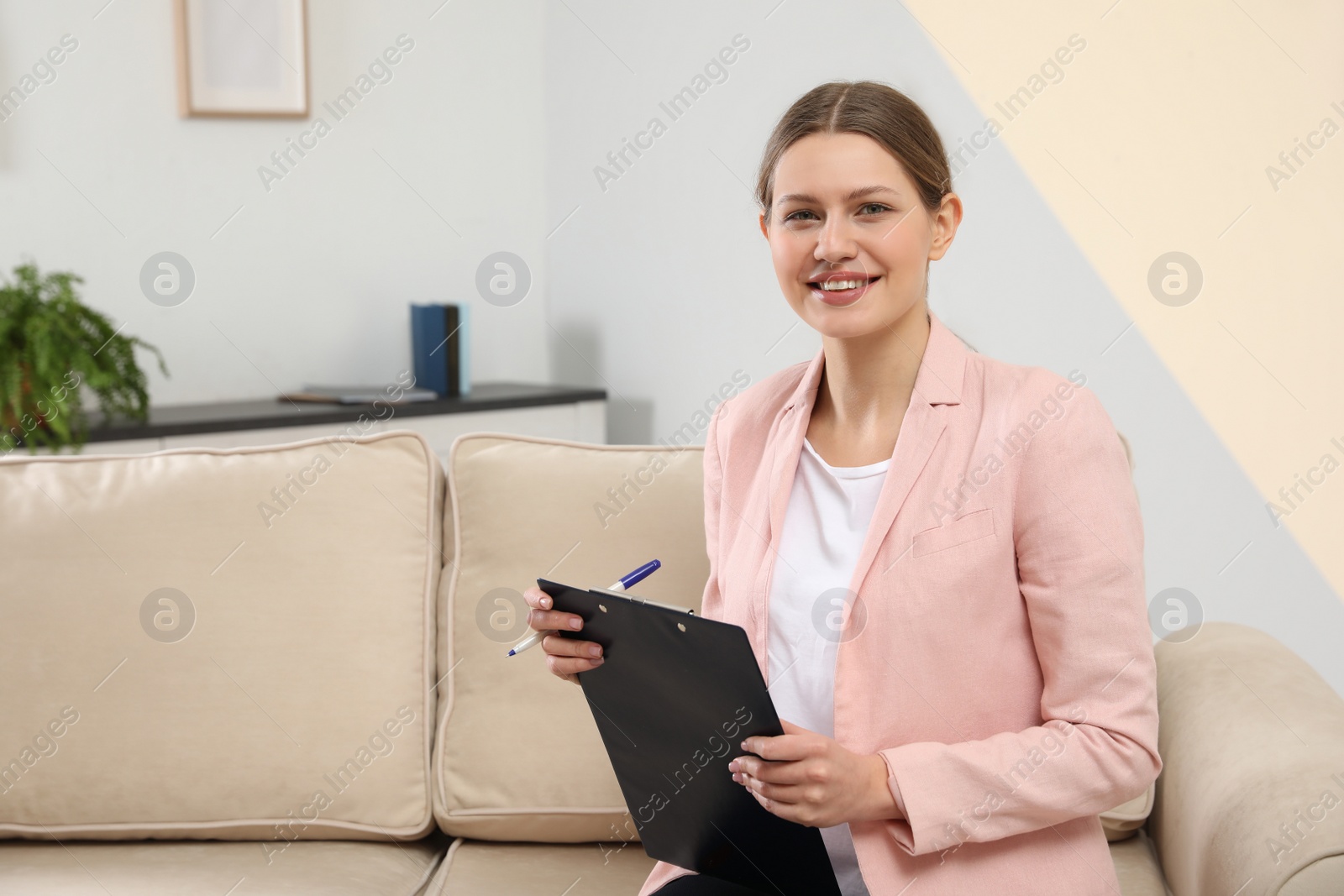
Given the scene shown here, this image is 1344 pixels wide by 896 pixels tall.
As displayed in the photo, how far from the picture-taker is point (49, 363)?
2.39 m

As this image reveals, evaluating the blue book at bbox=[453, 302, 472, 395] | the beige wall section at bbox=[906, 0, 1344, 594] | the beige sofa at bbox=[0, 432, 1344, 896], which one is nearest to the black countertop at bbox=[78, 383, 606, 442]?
the blue book at bbox=[453, 302, 472, 395]

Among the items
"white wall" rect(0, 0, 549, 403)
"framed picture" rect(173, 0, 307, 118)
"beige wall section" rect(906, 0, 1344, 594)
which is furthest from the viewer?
"framed picture" rect(173, 0, 307, 118)

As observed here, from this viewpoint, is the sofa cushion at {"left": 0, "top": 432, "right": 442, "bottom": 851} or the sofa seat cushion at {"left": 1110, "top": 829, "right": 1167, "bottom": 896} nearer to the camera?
the sofa seat cushion at {"left": 1110, "top": 829, "right": 1167, "bottom": 896}

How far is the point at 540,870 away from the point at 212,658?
1.71ft

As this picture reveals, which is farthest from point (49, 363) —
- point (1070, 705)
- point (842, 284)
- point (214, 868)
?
point (1070, 705)

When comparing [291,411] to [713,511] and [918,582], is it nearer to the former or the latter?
[713,511]

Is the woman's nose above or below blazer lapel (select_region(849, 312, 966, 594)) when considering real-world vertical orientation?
above

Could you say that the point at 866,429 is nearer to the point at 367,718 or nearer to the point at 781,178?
the point at 781,178

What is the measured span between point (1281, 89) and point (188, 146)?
279cm

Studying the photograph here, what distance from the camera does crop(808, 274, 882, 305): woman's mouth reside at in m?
1.15

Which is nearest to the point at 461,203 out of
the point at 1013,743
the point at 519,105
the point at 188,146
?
the point at 519,105

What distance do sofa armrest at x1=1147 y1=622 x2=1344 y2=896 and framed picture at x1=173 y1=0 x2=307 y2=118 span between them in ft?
9.54

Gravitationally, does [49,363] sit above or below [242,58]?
below

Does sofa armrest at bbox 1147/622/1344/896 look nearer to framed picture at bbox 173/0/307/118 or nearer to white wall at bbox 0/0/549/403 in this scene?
white wall at bbox 0/0/549/403
